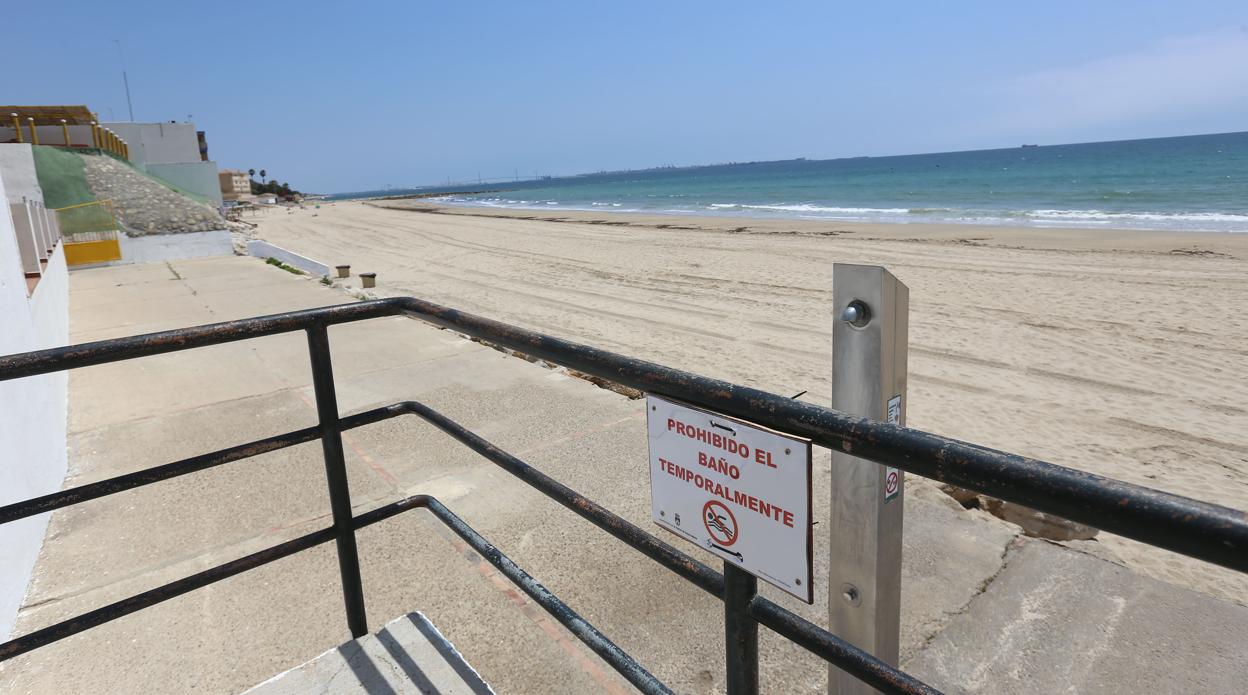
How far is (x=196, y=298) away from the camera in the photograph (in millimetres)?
11602

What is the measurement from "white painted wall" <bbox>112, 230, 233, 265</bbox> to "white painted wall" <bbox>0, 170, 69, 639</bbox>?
1414 cm

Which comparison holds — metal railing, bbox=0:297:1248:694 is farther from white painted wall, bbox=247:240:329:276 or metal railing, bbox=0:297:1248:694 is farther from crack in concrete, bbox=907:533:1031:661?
white painted wall, bbox=247:240:329:276

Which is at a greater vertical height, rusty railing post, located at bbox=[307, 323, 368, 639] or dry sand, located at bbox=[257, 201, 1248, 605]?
rusty railing post, located at bbox=[307, 323, 368, 639]

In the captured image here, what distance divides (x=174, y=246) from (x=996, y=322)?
18881mm

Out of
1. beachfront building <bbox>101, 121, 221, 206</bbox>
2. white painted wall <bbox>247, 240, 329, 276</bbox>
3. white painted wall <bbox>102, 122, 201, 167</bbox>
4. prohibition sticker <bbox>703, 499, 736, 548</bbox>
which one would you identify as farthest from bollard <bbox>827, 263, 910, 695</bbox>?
white painted wall <bbox>102, 122, 201, 167</bbox>

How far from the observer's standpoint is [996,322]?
9.61 meters

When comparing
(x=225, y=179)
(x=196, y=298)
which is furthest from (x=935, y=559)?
(x=225, y=179)

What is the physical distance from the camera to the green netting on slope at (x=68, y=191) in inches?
691

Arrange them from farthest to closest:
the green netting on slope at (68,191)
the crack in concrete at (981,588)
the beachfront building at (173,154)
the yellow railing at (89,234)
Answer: the beachfront building at (173,154) < the green netting on slope at (68,191) < the yellow railing at (89,234) < the crack in concrete at (981,588)

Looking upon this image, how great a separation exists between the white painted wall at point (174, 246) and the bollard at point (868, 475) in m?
20.2

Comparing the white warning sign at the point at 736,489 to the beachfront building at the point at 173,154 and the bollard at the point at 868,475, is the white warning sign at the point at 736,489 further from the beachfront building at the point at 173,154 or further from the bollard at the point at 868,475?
the beachfront building at the point at 173,154

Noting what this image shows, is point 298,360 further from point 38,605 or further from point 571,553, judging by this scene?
point 571,553

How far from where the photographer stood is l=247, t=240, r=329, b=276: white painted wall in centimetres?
1511

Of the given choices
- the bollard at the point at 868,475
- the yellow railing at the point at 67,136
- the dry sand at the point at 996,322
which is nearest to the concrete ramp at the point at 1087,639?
the dry sand at the point at 996,322
